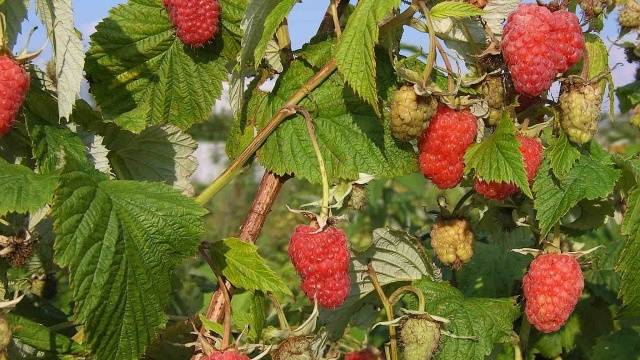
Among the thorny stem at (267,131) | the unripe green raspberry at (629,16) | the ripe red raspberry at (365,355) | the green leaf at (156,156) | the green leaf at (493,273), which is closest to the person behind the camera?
the thorny stem at (267,131)

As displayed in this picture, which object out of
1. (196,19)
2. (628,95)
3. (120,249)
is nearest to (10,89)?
(120,249)

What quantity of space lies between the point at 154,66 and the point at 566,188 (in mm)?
887

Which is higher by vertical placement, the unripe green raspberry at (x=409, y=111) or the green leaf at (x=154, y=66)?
the green leaf at (x=154, y=66)

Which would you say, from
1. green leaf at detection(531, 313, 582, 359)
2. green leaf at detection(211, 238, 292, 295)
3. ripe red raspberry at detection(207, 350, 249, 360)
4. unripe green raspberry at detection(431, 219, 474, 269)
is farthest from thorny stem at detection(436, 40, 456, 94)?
green leaf at detection(531, 313, 582, 359)

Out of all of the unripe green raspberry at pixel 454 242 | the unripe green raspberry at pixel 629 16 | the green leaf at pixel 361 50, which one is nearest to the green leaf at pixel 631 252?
the unripe green raspberry at pixel 454 242

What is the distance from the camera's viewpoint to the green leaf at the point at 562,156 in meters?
1.74

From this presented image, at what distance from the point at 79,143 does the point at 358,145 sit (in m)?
0.53

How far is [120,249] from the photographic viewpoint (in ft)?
4.84

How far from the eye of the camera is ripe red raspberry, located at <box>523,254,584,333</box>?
1818 mm

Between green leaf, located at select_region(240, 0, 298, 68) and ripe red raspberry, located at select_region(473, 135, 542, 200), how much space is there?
1.56 ft

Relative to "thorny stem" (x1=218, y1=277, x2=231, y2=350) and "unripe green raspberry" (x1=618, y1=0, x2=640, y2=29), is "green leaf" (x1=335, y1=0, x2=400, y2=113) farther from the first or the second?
"unripe green raspberry" (x1=618, y1=0, x2=640, y2=29)

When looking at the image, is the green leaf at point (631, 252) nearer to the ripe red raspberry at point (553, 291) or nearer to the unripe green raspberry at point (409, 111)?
the ripe red raspberry at point (553, 291)

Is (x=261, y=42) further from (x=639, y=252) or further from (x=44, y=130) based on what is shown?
(x=639, y=252)

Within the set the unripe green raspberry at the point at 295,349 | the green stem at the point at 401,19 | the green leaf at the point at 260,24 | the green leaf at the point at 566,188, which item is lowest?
the green leaf at the point at 566,188
